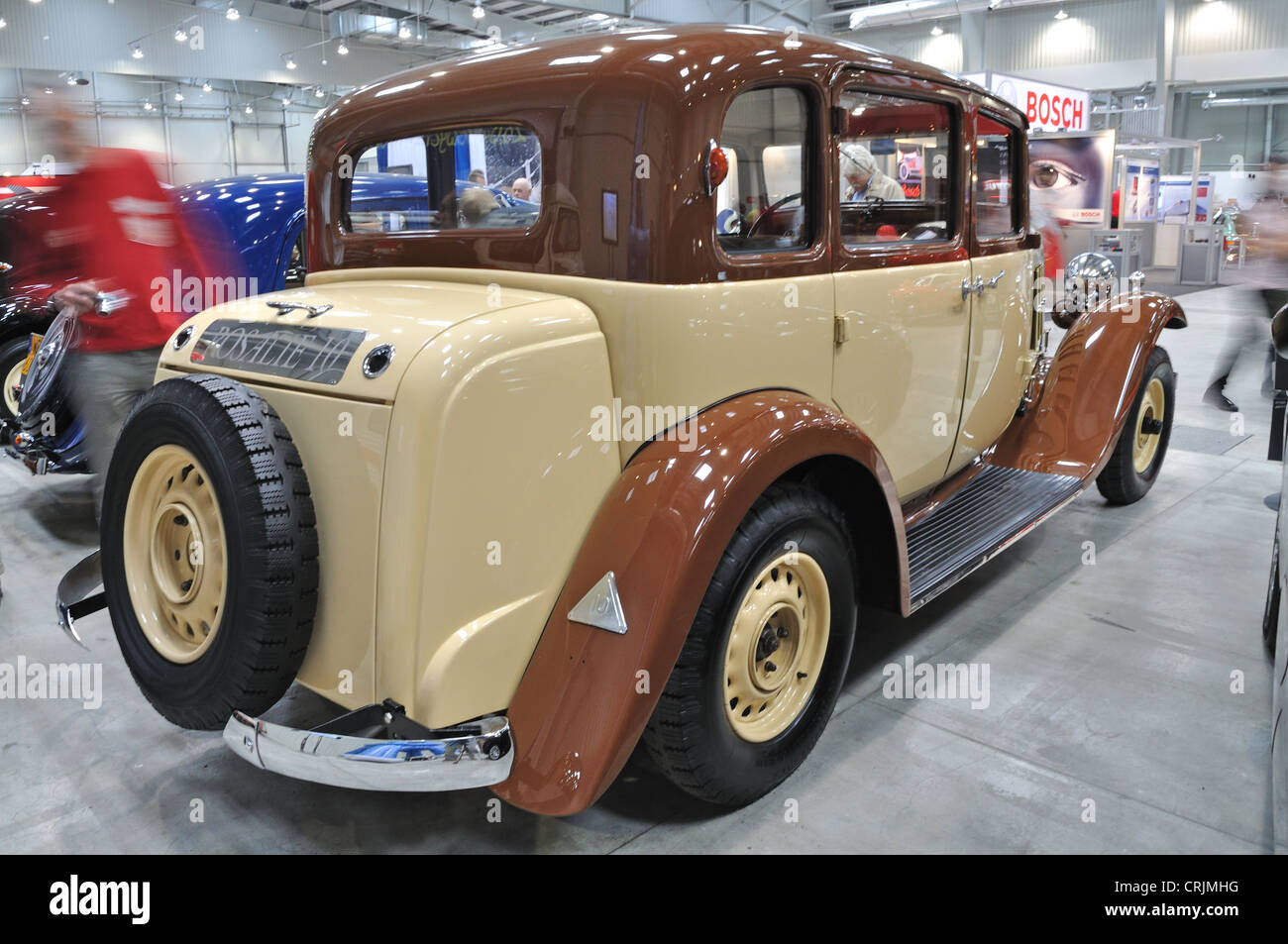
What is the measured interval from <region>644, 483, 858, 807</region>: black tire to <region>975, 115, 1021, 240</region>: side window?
1575 millimetres

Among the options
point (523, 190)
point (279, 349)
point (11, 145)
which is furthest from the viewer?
point (11, 145)

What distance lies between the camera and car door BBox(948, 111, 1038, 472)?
3.47 metres

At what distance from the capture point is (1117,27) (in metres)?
22.2

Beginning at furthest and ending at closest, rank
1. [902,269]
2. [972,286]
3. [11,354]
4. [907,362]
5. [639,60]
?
[11,354] → [972,286] → [907,362] → [902,269] → [639,60]

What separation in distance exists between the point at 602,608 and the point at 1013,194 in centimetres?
274

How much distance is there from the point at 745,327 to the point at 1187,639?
2.15 metres

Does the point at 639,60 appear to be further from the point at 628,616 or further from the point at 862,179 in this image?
the point at 628,616

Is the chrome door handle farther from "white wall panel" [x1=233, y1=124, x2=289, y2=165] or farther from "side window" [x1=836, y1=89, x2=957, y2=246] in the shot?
"white wall panel" [x1=233, y1=124, x2=289, y2=165]

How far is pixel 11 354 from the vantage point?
Result: 6.15 meters

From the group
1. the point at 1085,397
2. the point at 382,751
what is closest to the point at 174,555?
the point at 382,751

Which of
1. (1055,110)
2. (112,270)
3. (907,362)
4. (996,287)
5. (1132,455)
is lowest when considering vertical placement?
(1132,455)

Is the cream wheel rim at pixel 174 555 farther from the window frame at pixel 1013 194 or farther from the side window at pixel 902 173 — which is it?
the window frame at pixel 1013 194

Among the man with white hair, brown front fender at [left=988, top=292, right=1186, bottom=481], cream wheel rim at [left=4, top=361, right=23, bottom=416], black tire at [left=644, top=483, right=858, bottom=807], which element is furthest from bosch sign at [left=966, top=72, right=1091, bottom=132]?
black tire at [left=644, top=483, right=858, bottom=807]
